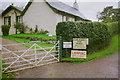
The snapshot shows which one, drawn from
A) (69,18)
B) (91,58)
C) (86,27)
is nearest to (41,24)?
(69,18)

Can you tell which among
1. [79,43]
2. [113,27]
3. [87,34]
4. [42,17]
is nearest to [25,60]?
[79,43]

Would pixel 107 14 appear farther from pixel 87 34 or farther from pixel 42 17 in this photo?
pixel 87 34

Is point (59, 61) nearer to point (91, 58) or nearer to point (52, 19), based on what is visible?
point (91, 58)

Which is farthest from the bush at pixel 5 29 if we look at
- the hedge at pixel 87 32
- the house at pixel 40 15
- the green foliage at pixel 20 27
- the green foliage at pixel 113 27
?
the green foliage at pixel 113 27

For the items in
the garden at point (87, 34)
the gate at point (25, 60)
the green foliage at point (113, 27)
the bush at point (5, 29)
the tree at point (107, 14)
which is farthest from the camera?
the tree at point (107, 14)

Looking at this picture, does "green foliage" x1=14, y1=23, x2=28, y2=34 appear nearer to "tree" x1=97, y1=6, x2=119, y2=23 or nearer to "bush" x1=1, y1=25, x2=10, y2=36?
"bush" x1=1, y1=25, x2=10, y2=36

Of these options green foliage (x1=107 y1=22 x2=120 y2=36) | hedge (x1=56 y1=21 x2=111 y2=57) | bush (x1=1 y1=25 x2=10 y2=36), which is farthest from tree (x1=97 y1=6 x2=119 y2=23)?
bush (x1=1 y1=25 x2=10 y2=36)

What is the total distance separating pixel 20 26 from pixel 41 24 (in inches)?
131

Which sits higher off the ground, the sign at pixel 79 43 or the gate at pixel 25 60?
the sign at pixel 79 43

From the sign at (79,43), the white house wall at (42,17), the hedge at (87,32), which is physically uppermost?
the white house wall at (42,17)

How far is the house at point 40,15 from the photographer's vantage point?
526 inches

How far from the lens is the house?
1335 centimetres

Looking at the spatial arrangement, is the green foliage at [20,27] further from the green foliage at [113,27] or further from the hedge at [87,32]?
the green foliage at [113,27]

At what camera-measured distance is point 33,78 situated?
377 cm
